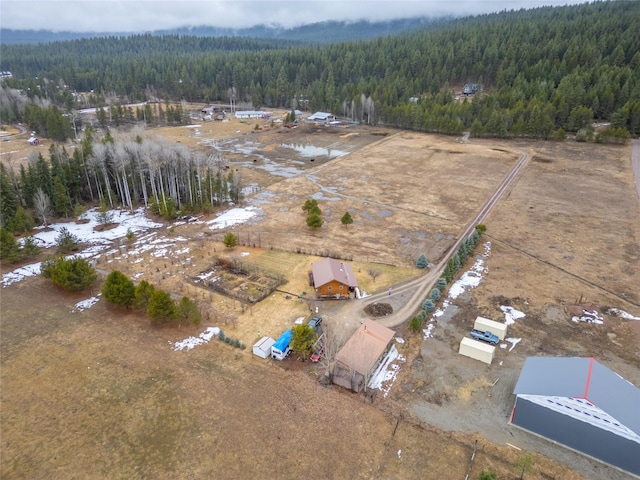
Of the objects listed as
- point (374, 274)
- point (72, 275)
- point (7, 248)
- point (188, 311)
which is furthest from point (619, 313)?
point (7, 248)

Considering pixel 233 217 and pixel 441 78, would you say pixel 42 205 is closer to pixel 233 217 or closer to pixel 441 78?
pixel 233 217

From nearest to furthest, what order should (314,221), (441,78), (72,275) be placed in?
(72,275) → (314,221) → (441,78)

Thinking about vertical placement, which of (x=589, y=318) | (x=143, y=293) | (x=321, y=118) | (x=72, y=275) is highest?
(x=321, y=118)

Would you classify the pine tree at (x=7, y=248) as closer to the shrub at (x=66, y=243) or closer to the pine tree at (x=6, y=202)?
the shrub at (x=66, y=243)

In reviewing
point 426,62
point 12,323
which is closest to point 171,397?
point 12,323

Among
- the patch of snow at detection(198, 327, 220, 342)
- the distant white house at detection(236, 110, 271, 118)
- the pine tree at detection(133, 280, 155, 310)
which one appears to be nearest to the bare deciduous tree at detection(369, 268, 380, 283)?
the patch of snow at detection(198, 327, 220, 342)

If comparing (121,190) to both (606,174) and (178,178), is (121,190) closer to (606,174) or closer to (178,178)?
(178,178)
